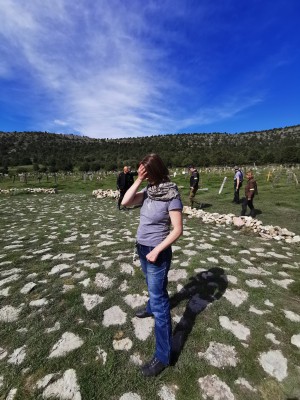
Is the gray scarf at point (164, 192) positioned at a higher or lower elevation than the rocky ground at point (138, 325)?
higher

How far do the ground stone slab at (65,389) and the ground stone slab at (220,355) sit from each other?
1.46 metres

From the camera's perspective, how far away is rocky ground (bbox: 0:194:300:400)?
8.77 feet

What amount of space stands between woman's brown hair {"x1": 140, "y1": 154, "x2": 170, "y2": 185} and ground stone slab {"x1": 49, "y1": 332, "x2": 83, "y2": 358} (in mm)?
2309

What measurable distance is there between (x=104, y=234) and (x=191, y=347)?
18.9 feet

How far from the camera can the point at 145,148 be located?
12300 centimetres

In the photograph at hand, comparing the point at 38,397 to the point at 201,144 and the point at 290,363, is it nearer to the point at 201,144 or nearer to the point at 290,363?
the point at 290,363

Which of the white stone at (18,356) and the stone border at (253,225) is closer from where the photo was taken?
the white stone at (18,356)

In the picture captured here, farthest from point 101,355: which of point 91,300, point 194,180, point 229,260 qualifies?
point 194,180

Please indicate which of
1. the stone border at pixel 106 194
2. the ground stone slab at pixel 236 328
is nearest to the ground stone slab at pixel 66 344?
the ground stone slab at pixel 236 328

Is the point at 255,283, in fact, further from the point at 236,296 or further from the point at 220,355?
the point at 220,355

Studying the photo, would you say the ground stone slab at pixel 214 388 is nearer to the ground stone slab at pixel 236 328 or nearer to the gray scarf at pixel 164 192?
the ground stone slab at pixel 236 328

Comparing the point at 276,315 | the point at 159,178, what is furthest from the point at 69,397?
the point at 276,315

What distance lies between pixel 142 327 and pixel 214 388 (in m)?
1.24

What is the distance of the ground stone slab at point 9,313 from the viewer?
12.3 ft
